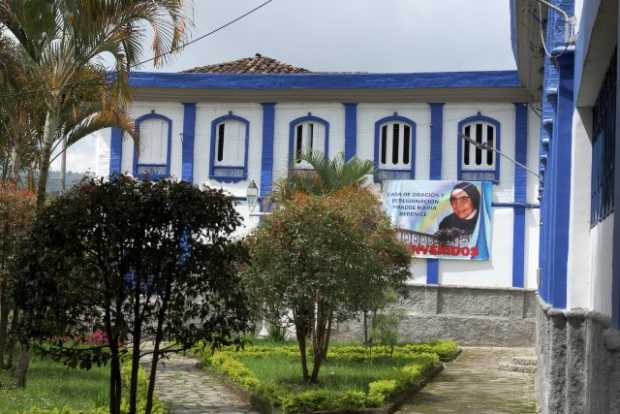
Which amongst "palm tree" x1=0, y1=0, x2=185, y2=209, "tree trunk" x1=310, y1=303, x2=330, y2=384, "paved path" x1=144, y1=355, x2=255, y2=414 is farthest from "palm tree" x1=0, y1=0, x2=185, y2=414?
"tree trunk" x1=310, y1=303, x2=330, y2=384

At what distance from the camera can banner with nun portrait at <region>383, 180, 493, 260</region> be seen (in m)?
26.4

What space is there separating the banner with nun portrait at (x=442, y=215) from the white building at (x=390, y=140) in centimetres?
25

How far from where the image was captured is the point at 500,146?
2659cm

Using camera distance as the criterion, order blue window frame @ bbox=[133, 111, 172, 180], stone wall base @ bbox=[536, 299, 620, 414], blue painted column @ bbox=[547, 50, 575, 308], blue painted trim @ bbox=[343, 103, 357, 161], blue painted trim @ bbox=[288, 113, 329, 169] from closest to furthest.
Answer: stone wall base @ bbox=[536, 299, 620, 414] → blue painted column @ bbox=[547, 50, 575, 308] → blue painted trim @ bbox=[343, 103, 357, 161] → blue painted trim @ bbox=[288, 113, 329, 169] → blue window frame @ bbox=[133, 111, 172, 180]

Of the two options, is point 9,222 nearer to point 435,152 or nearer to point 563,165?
point 563,165

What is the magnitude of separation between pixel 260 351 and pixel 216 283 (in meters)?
Result: 12.1

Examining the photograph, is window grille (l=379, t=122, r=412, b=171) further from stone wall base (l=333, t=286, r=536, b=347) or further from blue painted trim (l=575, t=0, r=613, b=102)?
blue painted trim (l=575, t=0, r=613, b=102)

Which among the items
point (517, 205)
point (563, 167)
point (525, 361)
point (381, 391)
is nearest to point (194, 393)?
point (381, 391)

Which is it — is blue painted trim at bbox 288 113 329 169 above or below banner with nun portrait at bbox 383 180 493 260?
above

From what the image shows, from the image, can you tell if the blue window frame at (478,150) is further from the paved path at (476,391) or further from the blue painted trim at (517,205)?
the paved path at (476,391)

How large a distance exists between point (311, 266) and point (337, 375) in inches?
111

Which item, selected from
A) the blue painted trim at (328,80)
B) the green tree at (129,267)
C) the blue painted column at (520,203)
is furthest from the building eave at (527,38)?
the green tree at (129,267)

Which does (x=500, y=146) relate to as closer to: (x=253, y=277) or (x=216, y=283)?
(x=253, y=277)

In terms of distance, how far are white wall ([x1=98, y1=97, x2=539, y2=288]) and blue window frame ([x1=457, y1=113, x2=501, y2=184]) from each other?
143mm
